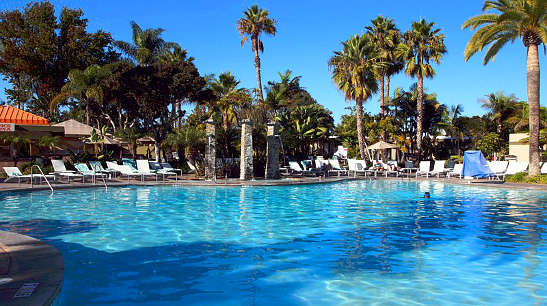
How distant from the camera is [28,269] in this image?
184 inches

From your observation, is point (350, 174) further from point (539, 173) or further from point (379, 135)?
point (379, 135)

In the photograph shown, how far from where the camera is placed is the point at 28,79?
138 ft

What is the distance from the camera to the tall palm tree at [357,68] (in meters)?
27.4

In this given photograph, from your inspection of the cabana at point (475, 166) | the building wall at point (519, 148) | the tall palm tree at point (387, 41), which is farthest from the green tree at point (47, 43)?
the building wall at point (519, 148)

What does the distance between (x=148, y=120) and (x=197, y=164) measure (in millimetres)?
7017

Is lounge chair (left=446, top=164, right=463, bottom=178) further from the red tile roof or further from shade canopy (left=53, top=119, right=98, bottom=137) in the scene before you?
the red tile roof

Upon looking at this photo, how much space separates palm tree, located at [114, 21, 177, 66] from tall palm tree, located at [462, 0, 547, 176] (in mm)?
24513

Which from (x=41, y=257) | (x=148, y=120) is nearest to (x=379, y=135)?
(x=148, y=120)

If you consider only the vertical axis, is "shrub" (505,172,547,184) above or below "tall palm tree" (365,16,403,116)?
below

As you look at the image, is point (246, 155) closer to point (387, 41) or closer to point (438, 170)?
point (438, 170)

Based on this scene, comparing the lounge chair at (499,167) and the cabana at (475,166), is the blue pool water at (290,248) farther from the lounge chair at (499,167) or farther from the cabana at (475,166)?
the lounge chair at (499,167)

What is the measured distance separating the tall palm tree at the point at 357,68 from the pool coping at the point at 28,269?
24025mm

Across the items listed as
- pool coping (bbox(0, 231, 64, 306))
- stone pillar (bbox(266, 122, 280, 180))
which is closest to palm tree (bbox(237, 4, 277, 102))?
stone pillar (bbox(266, 122, 280, 180))

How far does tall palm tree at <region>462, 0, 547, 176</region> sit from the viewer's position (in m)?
18.4
